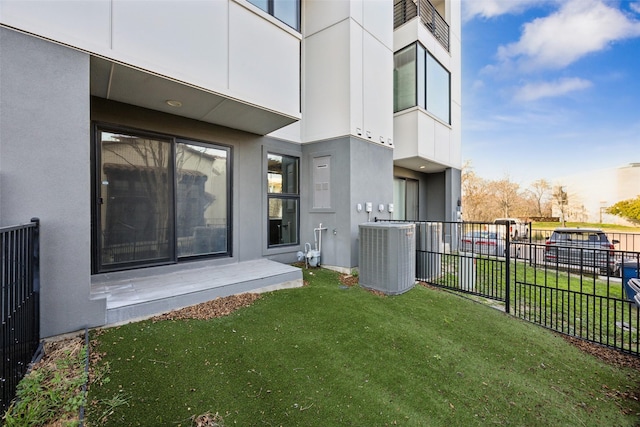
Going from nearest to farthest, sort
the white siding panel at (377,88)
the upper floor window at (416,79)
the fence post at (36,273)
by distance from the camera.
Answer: the fence post at (36,273), the white siding panel at (377,88), the upper floor window at (416,79)

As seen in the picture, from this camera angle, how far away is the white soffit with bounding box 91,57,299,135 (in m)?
3.10

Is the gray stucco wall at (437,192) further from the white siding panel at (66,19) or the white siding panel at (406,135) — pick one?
the white siding panel at (66,19)

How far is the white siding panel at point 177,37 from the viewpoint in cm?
292

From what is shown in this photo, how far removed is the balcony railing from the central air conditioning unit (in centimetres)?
699

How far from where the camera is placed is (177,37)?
3.28m

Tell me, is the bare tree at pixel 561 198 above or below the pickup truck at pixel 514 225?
above

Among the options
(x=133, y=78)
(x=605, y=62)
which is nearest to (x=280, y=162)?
(x=133, y=78)

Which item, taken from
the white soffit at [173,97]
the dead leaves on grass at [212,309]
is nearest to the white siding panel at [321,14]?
the white soffit at [173,97]

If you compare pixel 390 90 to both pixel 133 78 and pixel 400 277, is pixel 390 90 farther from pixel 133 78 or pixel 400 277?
pixel 133 78

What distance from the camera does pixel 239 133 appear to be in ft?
17.1

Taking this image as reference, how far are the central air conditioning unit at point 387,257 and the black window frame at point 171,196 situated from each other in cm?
257

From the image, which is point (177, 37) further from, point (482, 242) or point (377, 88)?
point (482, 242)

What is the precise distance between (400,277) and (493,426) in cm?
260

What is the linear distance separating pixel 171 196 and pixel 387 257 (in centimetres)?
373
